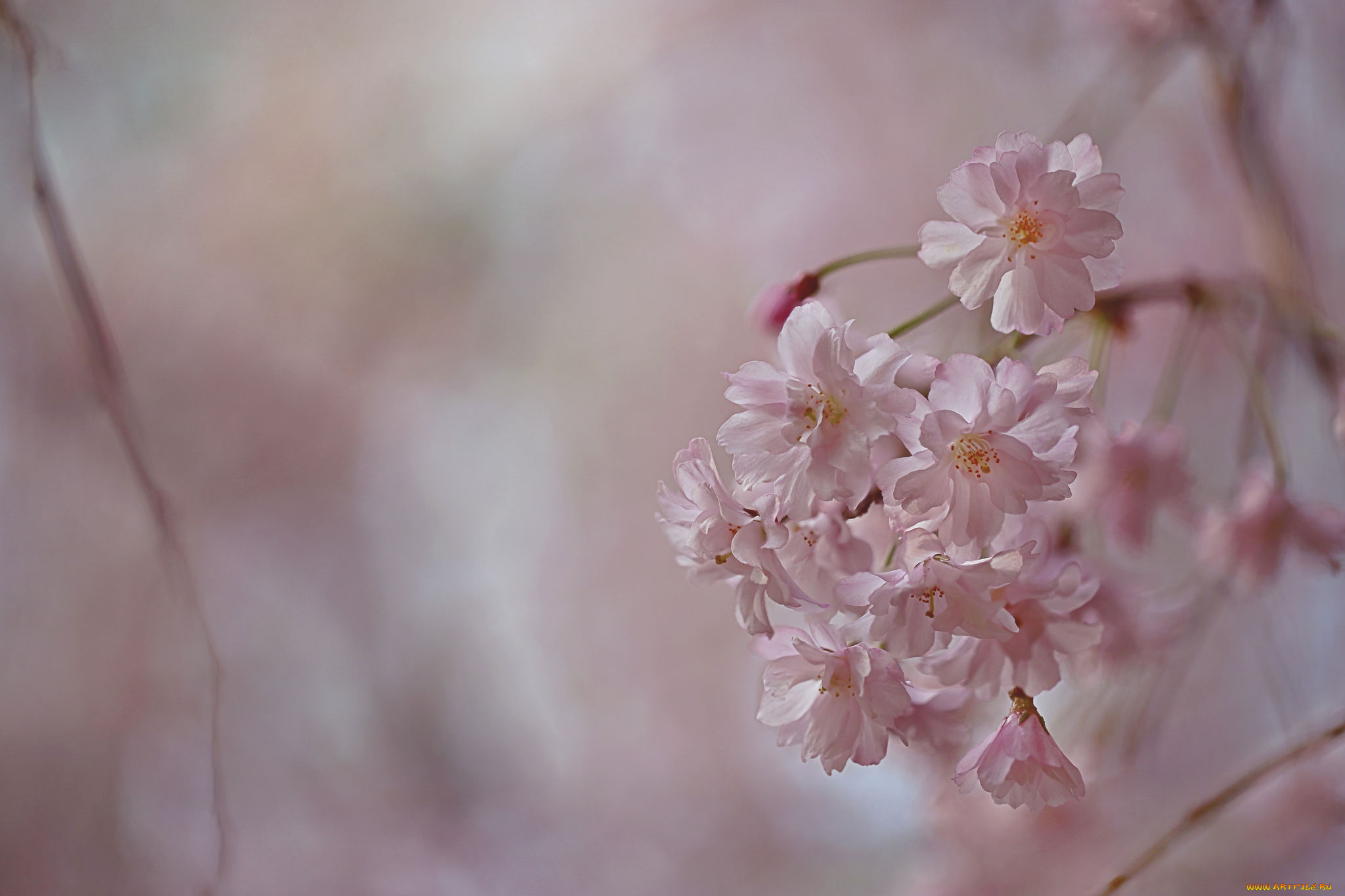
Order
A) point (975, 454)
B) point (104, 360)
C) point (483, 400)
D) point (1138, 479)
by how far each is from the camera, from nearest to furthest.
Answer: point (975, 454) → point (1138, 479) → point (104, 360) → point (483, 400)

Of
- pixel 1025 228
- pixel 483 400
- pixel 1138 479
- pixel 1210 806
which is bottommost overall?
pixel 483 400

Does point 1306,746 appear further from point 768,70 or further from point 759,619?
point 768,70

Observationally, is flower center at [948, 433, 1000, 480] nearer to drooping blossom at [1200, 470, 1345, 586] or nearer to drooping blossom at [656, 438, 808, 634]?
drooping blossom at [656, 438, 808, 634]

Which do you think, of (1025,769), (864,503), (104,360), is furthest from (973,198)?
(104,360)

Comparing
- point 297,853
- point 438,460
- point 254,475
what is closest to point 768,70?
point 438,460

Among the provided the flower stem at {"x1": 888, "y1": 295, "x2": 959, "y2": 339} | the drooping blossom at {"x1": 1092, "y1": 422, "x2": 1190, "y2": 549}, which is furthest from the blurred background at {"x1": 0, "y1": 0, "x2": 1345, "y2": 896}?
the flower stem at {"x1": 888, "y1": 295, "x2": 959, "y2": 339}

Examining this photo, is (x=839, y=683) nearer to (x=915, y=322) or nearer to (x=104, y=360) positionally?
(x=915, y=322)
